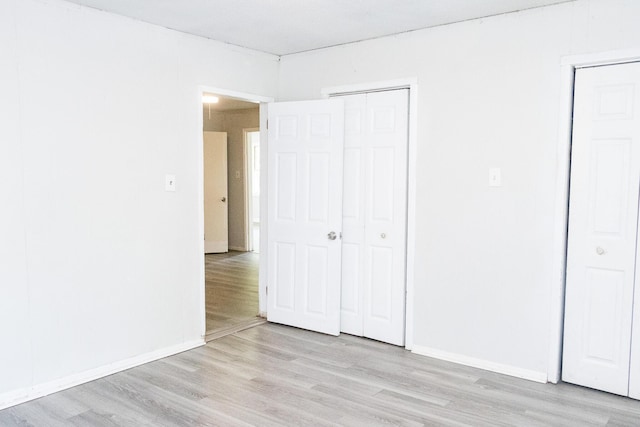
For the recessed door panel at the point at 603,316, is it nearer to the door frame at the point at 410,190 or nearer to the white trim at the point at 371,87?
the door frame at the point at 410,190

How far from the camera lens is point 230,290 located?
589 cm

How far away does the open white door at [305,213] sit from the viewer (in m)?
4.27

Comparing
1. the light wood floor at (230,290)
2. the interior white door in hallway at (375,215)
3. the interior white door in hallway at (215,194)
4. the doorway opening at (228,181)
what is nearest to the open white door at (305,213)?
the interior white door in hallway at (375,215)

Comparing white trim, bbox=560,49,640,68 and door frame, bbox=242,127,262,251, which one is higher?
white trim, bbox=560,49,640,68

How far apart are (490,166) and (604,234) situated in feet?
2.76

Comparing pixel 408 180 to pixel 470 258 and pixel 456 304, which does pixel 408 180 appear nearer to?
pixel 470 258

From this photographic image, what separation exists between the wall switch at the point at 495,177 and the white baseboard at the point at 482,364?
1.27 metres

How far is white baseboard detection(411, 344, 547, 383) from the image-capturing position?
3.40 meters

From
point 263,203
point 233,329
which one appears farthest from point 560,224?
point 233,329

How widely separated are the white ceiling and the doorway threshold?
8.07 feet

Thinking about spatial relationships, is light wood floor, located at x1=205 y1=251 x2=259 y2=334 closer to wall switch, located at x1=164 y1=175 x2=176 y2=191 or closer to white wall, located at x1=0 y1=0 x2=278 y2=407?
white wall, located at x1=0 y1=0 x2=278 y2=407

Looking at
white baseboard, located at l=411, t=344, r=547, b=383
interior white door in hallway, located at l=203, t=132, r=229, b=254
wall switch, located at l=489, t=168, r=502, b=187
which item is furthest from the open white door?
interior white door in hallway, located at l=203, t=132, r=229, b=254

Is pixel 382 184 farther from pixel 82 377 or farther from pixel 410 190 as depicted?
pixel 82 377

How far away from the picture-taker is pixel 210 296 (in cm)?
559
